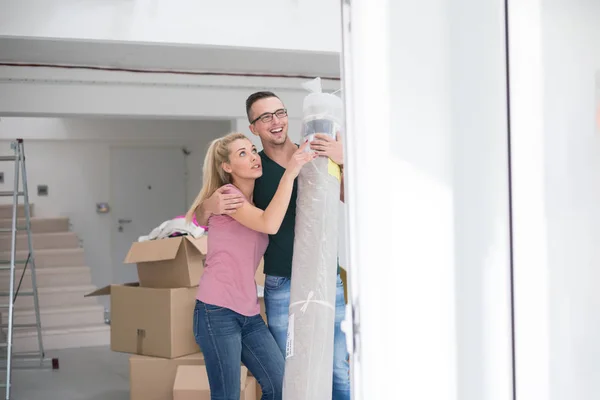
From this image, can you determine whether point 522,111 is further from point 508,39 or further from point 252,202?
point 252,202

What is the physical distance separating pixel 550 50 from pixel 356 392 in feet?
2.28

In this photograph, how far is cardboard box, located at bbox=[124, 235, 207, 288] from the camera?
3986 millimetres

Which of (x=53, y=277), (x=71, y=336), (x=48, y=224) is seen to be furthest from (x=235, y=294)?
(x=48, y=224)

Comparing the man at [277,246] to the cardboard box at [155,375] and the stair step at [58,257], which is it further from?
the stair step at [58,257]

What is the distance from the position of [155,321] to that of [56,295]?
11.1ft

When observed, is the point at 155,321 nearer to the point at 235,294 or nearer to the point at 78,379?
the point at 78,379

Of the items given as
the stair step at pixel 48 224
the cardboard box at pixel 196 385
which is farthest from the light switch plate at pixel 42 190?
the cardboard box at pixel 196 385

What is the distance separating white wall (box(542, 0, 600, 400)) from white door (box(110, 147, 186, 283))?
792 centimetres

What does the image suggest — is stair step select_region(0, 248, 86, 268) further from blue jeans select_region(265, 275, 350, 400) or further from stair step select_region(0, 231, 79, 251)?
blue jeans select_region(265, 275, 350, 400)

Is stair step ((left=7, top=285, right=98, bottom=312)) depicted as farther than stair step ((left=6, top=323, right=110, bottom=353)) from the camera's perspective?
Yes

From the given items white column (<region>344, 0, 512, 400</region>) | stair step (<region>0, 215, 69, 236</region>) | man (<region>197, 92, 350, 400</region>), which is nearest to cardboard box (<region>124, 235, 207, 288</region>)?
man (<region>197, 92, 350, 400</region>)

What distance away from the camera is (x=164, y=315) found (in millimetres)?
4020

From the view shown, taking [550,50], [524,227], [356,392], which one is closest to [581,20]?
[550,50]

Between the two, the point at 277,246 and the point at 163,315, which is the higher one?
the point at 277,246
